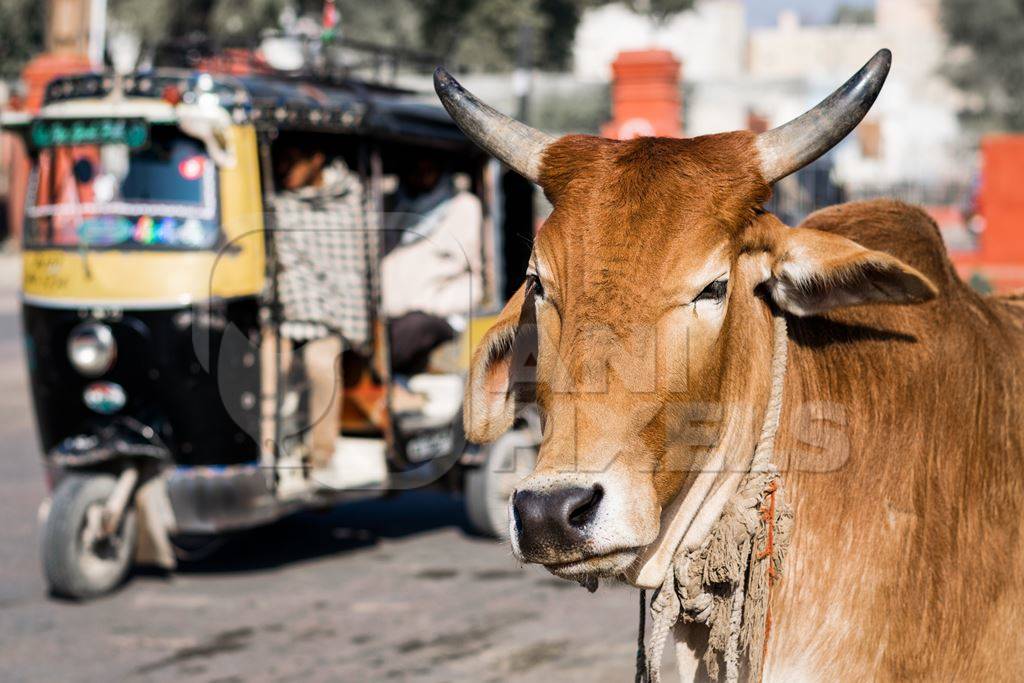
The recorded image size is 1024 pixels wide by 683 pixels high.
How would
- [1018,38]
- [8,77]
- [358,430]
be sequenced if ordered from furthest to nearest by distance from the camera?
[1018,38] → [8,77] → [358,430]

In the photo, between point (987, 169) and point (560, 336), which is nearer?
point (560, 336)

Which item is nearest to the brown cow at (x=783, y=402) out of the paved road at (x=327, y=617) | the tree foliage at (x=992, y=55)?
the paved road at (x=327, y=617)

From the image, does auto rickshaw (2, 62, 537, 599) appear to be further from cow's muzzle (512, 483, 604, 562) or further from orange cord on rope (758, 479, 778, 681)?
cow's muzzle (512, 483, 604, 562)

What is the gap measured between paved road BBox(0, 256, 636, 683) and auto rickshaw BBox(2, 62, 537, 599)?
37cm

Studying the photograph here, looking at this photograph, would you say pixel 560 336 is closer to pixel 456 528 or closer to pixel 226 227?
pixel 226 227

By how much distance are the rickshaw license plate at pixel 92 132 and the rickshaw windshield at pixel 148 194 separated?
0.04m

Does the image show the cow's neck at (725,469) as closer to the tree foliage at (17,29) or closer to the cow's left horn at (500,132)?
the cow's left horn at (500,132)

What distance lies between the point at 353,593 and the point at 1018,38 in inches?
1631

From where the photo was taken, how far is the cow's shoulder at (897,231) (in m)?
3.16

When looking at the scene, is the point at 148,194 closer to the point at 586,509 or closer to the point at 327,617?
the point at 327,617

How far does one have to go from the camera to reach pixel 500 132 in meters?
3.01

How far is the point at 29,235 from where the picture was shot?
6.95 metres

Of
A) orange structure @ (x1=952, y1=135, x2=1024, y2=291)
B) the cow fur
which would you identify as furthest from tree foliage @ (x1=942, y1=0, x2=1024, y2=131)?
the cow fur

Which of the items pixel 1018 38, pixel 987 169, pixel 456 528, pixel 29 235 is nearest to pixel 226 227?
pixel 29 235
